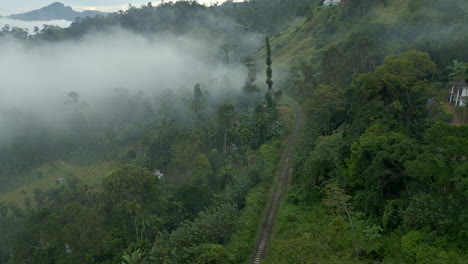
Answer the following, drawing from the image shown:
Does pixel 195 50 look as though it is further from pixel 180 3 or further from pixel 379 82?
pixel 379 82

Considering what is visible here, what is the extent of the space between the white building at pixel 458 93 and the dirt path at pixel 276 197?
2115 centimetres

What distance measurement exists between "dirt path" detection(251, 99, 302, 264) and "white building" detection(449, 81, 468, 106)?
69.4ft

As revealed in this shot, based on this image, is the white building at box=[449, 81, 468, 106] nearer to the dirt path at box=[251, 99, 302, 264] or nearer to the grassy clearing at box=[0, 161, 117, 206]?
the dirt path at box=[251, 99, 302, 264]

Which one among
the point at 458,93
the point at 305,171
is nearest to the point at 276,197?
the point at 305,171

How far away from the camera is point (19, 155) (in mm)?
94125

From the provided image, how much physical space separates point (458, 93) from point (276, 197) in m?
24.2

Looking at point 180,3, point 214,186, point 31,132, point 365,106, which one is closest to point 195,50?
point 180,3

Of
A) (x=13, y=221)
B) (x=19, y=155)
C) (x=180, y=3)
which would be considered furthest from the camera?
(x=180, y=3)

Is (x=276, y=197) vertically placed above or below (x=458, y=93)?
below

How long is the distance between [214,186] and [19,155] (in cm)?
7320

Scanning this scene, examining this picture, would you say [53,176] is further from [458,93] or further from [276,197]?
[458,93]

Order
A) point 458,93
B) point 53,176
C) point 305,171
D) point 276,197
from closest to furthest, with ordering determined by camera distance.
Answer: point 305,171
point 276,197
point 458,93
point 53,176

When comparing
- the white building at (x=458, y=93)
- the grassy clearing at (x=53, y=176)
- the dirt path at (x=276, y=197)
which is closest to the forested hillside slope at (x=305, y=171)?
the grassy clearing at (x=53, y=176)

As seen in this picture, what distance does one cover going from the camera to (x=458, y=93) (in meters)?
38.3
